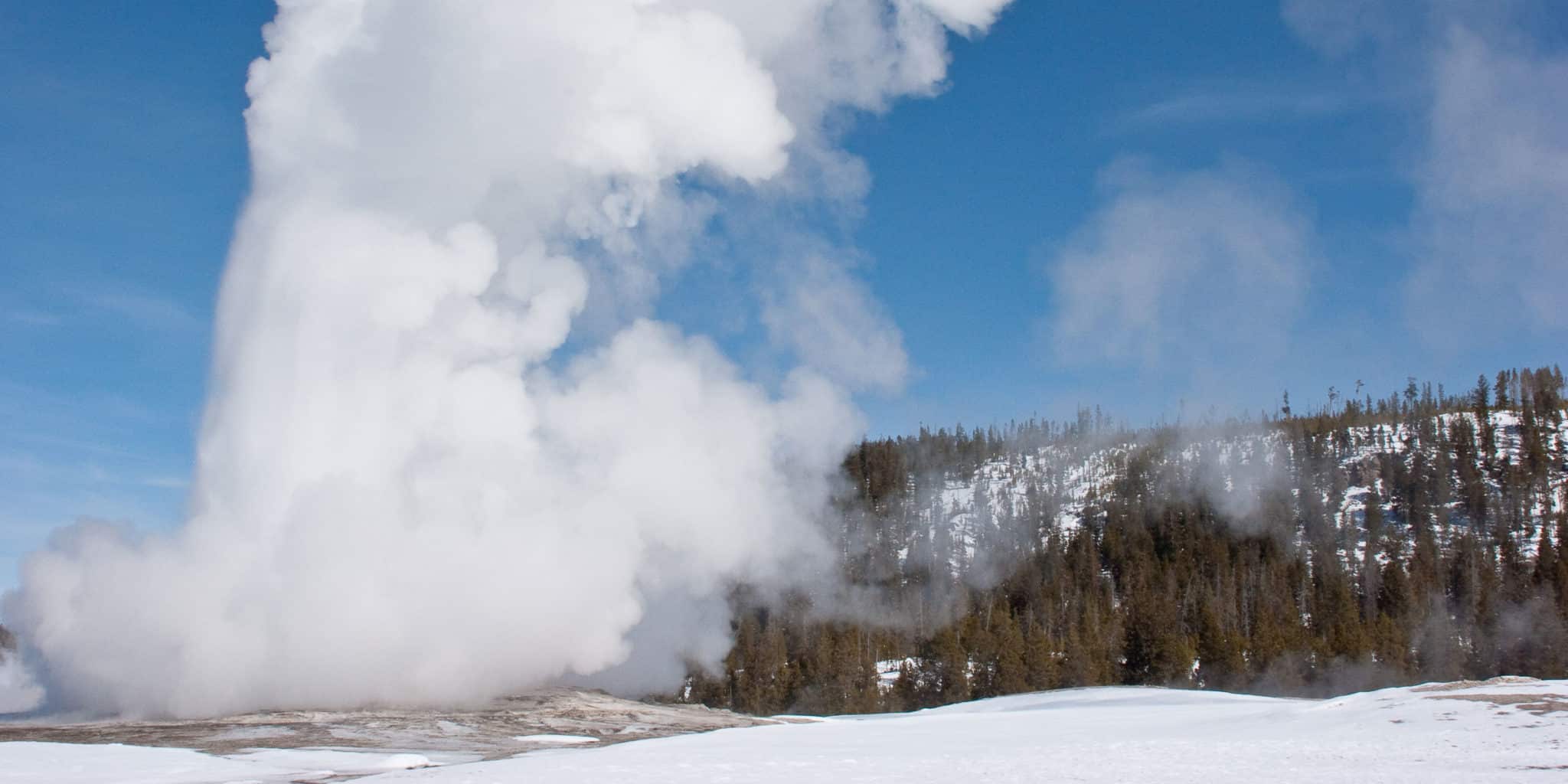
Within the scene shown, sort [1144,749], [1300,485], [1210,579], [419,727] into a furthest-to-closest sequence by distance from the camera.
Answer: [1300,485] → [1210,579] → [419,727] → [1144,749]

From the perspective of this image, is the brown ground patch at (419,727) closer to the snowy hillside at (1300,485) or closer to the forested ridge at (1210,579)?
the forested ridge at (1210,579)

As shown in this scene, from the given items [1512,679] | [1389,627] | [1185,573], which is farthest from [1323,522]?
[1512,679]

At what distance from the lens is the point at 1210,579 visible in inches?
5492

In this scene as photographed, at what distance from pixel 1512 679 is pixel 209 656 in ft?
156

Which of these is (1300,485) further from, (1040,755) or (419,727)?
(419,727)

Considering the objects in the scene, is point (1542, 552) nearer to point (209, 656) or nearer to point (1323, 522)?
point (1323, 522)

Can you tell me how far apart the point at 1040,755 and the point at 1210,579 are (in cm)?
12502

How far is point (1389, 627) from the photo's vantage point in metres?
83.2

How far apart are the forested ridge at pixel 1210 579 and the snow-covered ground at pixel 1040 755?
32.2 m

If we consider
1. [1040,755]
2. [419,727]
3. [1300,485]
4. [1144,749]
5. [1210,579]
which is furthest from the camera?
[1300,485]

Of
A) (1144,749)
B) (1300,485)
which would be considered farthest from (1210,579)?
(1144,749)

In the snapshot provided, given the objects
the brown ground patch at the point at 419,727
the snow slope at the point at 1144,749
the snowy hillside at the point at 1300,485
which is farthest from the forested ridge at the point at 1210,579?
the snow slope at the point at 1144,749

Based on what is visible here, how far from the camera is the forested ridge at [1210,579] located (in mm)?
76938

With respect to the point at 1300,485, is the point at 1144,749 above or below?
below
